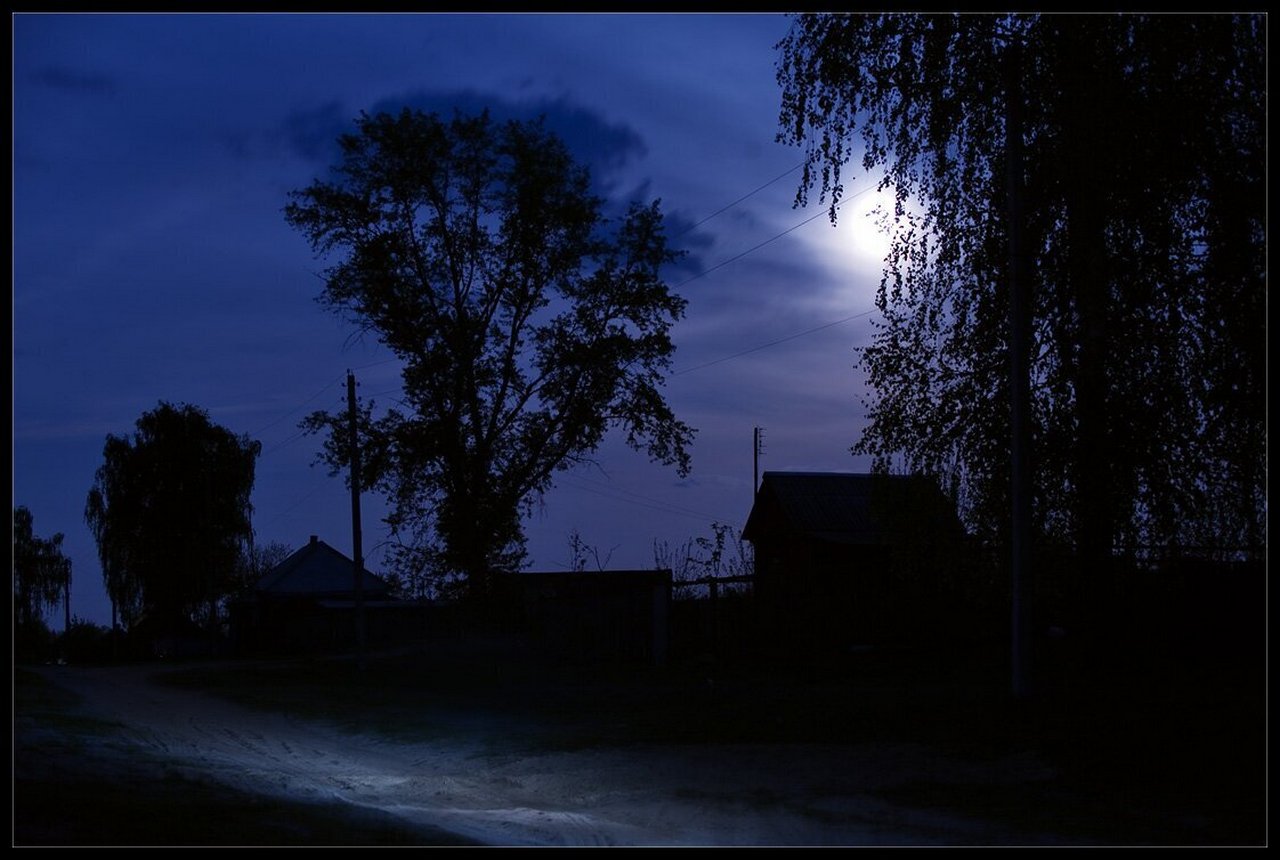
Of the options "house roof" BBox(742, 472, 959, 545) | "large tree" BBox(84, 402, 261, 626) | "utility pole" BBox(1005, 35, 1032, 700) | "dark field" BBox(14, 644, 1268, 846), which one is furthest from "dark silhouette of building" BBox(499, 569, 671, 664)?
"large tree" BBox(84, 402, 261, 626)

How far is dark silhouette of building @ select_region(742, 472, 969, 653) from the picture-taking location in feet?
56.1

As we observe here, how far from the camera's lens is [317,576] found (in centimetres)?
7200

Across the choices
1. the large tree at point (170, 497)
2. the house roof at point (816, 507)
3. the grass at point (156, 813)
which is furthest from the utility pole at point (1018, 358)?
the large tree at point (170, 497)

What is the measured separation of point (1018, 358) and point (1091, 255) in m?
1.51

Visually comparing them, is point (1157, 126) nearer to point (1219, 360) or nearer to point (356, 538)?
point (1219, 360)

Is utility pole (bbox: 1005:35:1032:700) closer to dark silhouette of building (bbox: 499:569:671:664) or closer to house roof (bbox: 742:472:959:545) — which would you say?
dark silhouette of building (bbox: 499:569:671:664)

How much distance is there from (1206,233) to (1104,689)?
5774mm

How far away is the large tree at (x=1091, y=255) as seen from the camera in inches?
506

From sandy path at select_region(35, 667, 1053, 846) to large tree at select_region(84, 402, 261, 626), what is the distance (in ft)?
176

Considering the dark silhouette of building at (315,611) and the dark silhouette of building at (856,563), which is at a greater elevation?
the dark silhouette of building at (856,563)

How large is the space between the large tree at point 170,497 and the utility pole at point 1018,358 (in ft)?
195

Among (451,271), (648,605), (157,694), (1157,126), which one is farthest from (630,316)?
(1157,126)

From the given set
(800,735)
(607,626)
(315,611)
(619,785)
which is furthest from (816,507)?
(315,611)

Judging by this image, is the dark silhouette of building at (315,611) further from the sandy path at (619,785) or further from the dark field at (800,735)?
the sandy path at (619,785)
